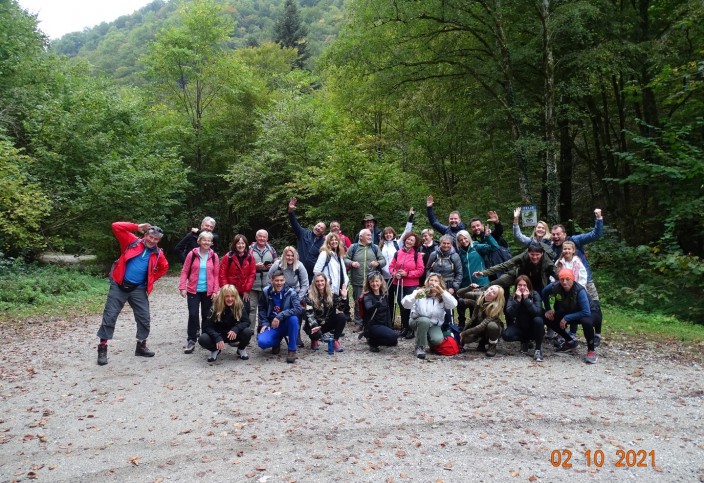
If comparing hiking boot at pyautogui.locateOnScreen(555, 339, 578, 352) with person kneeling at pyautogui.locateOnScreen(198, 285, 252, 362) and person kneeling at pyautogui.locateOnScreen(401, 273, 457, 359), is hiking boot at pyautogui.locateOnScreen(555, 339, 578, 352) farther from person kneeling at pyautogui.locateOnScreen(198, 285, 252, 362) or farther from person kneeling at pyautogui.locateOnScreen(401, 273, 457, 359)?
person kneeling at pyautogui.locateOnScreen(198, 285, 252, 362)

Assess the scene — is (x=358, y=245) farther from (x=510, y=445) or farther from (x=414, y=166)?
(x=414, y=166)

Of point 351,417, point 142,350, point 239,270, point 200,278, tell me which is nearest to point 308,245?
point 239,270

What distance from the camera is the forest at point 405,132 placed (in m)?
10.7

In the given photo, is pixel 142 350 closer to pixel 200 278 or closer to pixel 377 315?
pixel 200 278

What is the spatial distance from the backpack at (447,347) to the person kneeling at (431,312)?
0.19 ft

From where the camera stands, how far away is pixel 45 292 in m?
12.5

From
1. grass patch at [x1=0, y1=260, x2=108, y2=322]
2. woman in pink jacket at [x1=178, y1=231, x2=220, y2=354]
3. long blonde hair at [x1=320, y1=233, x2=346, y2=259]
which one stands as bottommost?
grass patch at [x1=0, y1=260, x2=108, y2=322]

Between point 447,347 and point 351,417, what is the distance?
2.51m

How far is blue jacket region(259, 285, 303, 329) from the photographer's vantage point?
254 inches

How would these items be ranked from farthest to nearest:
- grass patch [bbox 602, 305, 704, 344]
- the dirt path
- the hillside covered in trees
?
the hillside covered in trees
grass patch [bbox 602, 305, 704, 344]
the dirt path

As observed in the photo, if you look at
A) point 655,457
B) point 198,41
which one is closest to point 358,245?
point 655,457

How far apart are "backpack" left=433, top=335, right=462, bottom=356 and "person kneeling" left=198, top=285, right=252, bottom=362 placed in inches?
107

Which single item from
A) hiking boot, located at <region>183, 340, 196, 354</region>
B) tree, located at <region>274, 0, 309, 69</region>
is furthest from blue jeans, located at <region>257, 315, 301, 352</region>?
tree, located at <region>274, 0, 309, 69</region>

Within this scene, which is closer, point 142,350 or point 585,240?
point 142,350
